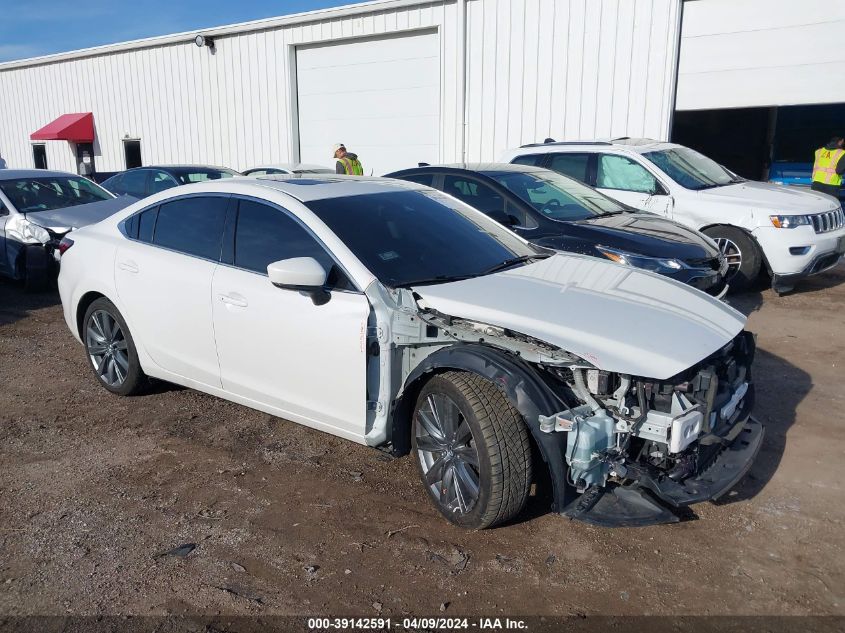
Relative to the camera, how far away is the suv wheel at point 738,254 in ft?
27.9

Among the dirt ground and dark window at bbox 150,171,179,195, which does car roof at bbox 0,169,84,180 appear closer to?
dark window at bbox 150,171,179,195

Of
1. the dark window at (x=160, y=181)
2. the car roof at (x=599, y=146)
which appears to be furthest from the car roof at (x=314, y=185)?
Answer: the dark window at (x=160, y=181)

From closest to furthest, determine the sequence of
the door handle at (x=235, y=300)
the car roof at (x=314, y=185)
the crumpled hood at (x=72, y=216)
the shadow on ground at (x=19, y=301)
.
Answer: the door handle at (x=235, y=300)
the car roof at (x=314, y=185)
the shadow on ground at (x=19, y=301)
the crumpled hood at (x=72, y=216)

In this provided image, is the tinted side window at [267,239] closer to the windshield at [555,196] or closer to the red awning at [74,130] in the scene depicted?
the windshield at [555,196]

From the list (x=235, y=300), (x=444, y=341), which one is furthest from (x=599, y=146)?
(x=444, y=341)

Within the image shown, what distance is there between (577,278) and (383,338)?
121cm

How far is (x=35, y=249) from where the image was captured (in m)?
8.96

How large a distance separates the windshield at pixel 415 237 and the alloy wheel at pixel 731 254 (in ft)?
15.6

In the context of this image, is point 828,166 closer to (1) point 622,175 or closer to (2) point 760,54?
(2) point 760,54

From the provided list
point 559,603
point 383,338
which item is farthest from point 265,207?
point 559,603

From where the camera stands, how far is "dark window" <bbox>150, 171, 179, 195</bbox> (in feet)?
39.7

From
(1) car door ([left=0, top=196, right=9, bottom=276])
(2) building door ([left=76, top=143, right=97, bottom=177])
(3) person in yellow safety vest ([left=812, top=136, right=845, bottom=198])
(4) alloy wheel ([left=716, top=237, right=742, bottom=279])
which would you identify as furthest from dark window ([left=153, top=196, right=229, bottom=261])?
(2) building door ([left=76, top=143, right=97, bottom=177])

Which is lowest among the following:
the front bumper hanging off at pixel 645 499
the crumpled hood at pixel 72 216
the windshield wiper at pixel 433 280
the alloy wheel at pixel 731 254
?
the front bumper hanging off at pixel 645 499

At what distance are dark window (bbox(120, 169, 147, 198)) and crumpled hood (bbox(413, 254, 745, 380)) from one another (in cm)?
999
